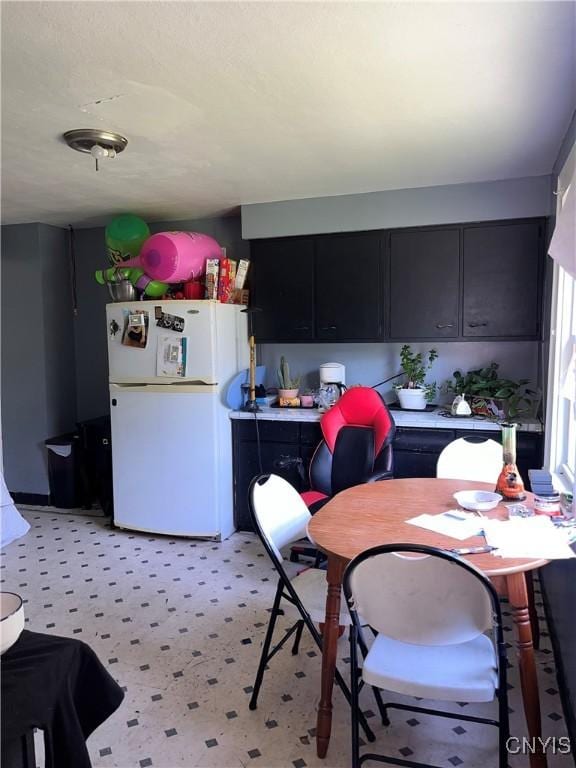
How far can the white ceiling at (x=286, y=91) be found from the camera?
1686 millimetres

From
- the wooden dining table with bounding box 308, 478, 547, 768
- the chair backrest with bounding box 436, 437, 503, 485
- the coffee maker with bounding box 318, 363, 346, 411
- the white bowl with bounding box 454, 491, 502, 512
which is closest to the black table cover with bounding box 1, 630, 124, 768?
the wooden dining table with bounding box 308, 478, 547, 768

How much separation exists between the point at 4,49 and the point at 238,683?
103 inches

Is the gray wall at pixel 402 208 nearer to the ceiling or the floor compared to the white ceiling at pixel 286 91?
nearer to the floor

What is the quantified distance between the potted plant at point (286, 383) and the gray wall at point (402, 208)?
1.02 meters

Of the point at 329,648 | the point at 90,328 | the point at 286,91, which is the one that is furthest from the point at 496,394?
the point at 90,328

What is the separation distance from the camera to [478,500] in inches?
90.7

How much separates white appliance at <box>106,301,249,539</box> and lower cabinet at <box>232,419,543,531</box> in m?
0.10

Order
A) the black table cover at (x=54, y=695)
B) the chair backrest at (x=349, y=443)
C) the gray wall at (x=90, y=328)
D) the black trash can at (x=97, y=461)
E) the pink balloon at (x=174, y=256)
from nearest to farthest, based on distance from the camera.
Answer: the black table cover at (x=54, y=695), the chair backrest at (x=349, y=443), the pink balloon at (x=174, y=256), the black trash can at (x=97, y=461), the gray wall at (x=90, y=328)

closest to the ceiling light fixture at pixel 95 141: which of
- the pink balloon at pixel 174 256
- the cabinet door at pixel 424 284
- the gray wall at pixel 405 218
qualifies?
the pink balloon at pixel 174 256

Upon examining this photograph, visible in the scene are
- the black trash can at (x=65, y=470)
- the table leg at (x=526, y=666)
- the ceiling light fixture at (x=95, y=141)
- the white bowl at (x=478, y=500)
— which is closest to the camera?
the table leg at (x=526, y=666)

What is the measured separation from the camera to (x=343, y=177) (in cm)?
341

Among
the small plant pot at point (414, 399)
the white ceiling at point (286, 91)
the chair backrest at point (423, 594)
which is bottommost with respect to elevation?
the chair backrest at point (423, 594)

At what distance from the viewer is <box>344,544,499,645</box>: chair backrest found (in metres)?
1.51

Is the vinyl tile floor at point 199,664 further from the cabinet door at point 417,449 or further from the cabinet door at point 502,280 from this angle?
the cabinet door at point 502,280
